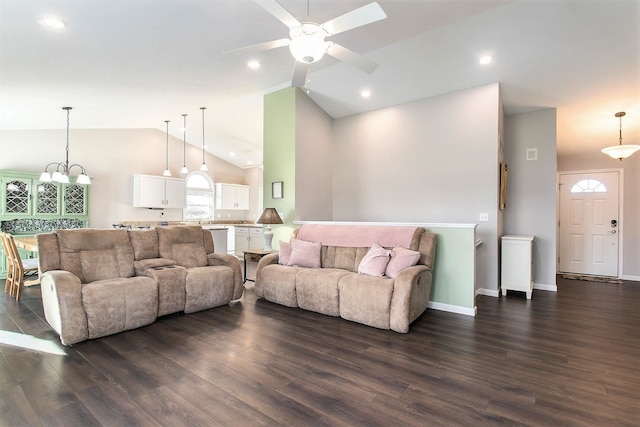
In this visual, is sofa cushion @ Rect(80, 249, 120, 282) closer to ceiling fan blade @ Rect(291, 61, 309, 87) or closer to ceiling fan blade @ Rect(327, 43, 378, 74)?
ceiling fan blade @ Rect(291, 61, 309, 87)

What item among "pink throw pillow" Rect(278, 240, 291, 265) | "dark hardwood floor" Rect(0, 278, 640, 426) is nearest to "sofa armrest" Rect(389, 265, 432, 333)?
"dark hardwood floor" Rect(0, 278, 640, 426)

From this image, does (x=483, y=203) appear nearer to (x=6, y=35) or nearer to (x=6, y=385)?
(x=6, y=385)

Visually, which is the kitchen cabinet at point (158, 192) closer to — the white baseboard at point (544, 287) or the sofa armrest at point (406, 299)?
the sofa armrest at point (406, 299)

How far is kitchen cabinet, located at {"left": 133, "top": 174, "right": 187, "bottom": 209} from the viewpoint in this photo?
24.1 ft

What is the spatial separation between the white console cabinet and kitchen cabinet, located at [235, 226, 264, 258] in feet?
15.4

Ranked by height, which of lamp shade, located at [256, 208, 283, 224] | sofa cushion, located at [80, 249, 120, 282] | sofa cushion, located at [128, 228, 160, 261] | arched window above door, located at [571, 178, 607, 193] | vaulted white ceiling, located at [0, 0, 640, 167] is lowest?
sofa cushion, located at [80, 249, 120, 282]

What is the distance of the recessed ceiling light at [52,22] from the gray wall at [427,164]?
4.19m

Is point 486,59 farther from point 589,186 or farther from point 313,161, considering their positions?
point 589,186

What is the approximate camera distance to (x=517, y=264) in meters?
4.57

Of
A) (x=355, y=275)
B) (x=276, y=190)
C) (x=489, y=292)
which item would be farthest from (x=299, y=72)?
(x=489, y=292)

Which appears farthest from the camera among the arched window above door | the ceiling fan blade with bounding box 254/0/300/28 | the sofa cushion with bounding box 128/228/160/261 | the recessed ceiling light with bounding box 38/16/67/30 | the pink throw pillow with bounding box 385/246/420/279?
the arched window above door

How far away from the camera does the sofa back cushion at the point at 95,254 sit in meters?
3.34

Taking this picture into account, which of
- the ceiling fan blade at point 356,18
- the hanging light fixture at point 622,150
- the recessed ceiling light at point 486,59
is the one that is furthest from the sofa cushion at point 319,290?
the hanging light fixture at point 622,150

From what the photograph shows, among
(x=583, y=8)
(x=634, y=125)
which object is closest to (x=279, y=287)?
(x=583, y=8)
